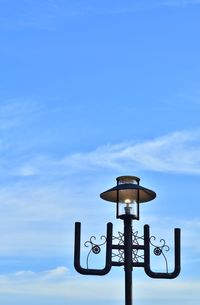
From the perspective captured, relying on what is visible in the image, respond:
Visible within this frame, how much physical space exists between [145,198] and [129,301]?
146 centimetres

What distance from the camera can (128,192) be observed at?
11250mm

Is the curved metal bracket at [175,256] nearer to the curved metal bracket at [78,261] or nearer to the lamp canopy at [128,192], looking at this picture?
the lamp canopy at [128,192]

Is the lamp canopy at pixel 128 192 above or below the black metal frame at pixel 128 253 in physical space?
above

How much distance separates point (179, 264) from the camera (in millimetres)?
11234

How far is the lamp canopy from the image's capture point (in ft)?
36.7

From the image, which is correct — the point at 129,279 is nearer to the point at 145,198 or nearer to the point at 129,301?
the point at 129,301

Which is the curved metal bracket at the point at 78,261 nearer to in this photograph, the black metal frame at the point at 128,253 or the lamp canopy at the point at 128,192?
the black metal frame at the point at 128,253

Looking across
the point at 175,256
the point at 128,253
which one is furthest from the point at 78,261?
the point at 175,256

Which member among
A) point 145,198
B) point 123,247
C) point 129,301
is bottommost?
point 129,301

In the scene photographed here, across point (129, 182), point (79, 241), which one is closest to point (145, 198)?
point (129, 182)

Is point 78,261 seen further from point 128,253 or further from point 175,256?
point 175,256

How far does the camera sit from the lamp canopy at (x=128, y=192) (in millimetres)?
11195

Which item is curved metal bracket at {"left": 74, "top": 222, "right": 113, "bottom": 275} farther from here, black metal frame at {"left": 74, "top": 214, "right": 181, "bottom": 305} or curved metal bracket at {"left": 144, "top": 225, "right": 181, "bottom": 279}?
curved metal bracket at {"left": 144, "top": 225, "right": 181, "bottom": 279}

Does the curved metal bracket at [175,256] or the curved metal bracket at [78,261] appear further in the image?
the curved metal bracket at [175,256]
